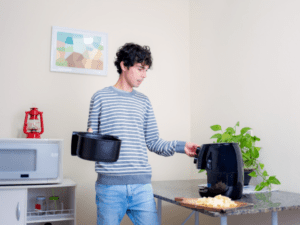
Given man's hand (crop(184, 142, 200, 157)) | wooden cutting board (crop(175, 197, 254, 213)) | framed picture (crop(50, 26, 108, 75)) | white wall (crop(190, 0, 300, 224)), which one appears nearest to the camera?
wooden cutting board (crop(175, 197, 254, 213))

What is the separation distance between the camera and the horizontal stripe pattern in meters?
1.33

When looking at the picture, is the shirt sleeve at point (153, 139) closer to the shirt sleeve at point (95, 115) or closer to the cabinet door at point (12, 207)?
the shirt sleeve at point (95, 115)

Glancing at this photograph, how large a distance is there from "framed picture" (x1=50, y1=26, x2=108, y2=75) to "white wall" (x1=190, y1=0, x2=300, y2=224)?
2.72 ft

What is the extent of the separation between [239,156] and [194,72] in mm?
1461

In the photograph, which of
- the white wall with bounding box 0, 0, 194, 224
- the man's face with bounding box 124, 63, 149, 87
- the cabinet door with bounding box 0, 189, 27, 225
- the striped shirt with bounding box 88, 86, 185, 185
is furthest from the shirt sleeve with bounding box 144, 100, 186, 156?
the white wall with bounding box 0, 0, 194, 224

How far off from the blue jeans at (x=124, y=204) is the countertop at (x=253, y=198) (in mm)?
144

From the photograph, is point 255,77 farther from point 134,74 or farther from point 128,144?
point 128,144

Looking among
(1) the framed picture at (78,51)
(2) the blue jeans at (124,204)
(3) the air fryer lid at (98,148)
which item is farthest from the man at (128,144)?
(1) the framed picture at (78,51)

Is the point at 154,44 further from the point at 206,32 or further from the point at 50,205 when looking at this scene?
the point at 50,205

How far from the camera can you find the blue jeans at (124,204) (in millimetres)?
1287

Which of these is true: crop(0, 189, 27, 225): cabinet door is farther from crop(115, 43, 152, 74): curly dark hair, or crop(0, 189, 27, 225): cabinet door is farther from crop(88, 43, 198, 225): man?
crop(115, 43, 152, 74): curly dark hair

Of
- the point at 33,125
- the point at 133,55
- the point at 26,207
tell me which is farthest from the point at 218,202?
the point at 33,125

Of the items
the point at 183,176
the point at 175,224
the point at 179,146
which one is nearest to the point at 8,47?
the point at 179,146

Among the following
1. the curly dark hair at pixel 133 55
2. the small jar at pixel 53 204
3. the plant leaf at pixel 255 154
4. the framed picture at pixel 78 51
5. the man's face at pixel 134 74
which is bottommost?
the small jar at pixel 53 204
